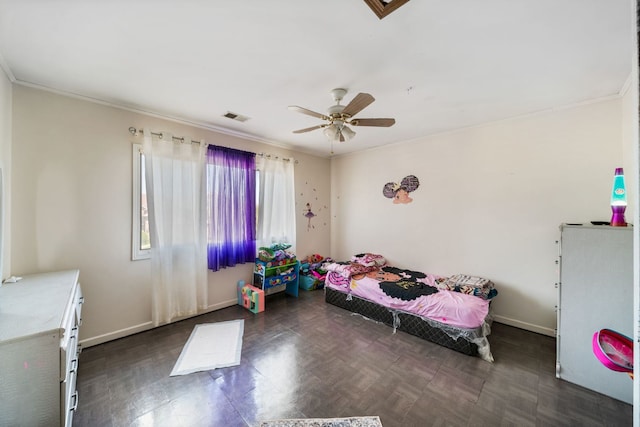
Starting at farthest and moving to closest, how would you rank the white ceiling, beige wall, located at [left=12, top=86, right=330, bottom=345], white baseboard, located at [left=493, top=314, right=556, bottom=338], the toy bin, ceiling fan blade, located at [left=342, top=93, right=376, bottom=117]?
the toy bin
white baseboard, located at [left=493, top=314, right=556, bottom=338]
beige wall, located at [left=12, top=86, right=330, bottom=345]
ceiling fan blade, located at [left=342, top=93, right=376, bottom=117]
the white ceiling

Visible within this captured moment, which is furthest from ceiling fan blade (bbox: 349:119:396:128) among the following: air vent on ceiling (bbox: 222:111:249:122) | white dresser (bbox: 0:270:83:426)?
white dresser (bbox: 0:270:83:426)

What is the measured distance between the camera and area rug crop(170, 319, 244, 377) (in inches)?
87.7

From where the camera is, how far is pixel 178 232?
3029 millimetres

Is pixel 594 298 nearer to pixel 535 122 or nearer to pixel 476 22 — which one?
pixel 535 122

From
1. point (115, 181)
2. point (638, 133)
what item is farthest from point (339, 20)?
point (115, 181)

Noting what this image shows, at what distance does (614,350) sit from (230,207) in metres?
4.08

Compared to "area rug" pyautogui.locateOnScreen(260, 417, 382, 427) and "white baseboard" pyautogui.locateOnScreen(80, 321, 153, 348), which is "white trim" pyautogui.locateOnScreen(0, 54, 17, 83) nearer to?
"white baseboard" pyautogui.locateOnScreen(80, 321, 153, 348)

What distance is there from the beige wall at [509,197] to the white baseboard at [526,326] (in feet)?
0.04

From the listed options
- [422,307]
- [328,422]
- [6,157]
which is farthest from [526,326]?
[6,157]

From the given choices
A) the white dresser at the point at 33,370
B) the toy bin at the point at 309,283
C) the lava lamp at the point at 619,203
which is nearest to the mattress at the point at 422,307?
the toy bin at the point at 309,283

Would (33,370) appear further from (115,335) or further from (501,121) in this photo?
(501,121)

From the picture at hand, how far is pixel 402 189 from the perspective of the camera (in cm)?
406

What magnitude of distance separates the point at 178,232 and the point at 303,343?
6.96ft

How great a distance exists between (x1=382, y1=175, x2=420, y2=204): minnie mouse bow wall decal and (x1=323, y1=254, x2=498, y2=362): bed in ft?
4.02
